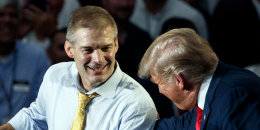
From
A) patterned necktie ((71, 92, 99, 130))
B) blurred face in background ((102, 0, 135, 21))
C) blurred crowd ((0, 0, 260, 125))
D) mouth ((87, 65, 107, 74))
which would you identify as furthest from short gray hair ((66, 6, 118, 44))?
blurred face in background ((102, 0, 135, 21))

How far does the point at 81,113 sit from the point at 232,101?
61 cm

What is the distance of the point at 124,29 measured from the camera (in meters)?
2.74

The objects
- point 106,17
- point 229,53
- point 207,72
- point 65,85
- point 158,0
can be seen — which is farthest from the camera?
point 158,0

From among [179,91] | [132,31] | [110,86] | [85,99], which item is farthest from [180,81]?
[132,31]

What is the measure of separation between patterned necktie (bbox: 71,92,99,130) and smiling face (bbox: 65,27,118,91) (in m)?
0.06

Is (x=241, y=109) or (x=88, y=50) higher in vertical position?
(x=88, y=50)

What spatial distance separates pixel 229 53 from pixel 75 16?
58.2 inches

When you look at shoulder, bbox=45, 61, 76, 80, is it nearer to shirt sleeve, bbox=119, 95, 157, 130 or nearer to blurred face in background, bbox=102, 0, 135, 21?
shirt sleeve, bbox=119, 95, 157, 130

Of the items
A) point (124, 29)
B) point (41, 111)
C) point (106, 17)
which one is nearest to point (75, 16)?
point (106, 17)

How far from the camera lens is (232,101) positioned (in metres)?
1.27

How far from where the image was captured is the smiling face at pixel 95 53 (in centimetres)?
147

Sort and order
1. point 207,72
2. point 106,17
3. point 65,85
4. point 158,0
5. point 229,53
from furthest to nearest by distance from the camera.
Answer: point 158,0, point 229,53, point 65,85, point 106,17, point 207,72

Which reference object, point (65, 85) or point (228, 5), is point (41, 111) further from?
point (228, 5)

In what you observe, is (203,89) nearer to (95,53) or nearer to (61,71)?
(95,53)
